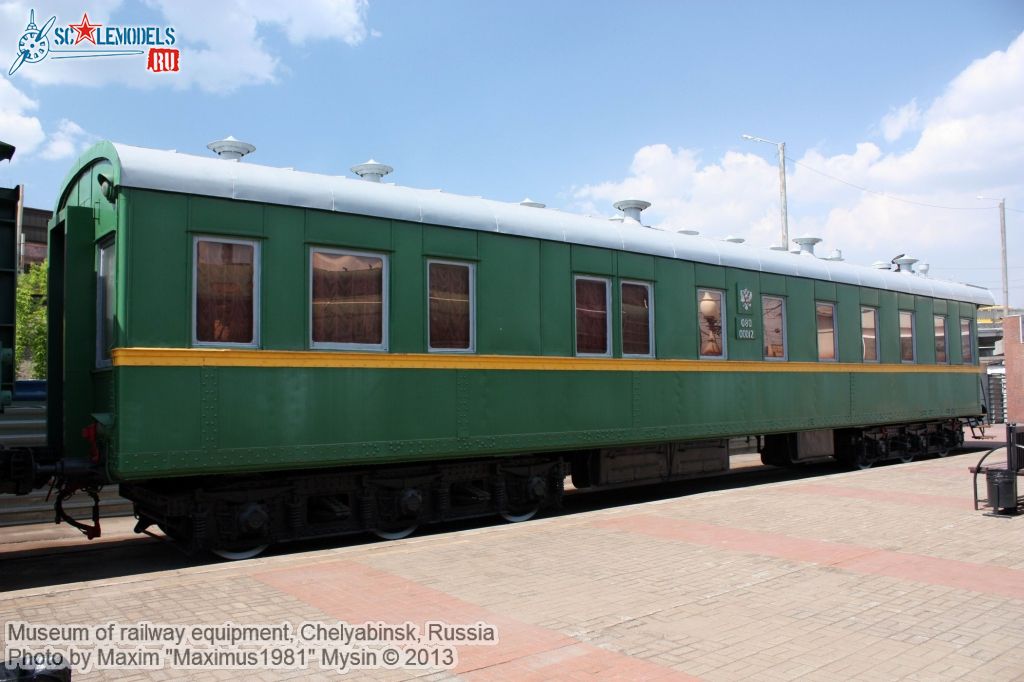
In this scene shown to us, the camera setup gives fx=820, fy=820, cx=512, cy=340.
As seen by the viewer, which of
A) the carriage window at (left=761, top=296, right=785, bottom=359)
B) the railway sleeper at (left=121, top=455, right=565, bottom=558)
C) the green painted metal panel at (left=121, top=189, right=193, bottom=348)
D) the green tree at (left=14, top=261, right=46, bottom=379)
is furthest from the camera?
the green tree at (left=14, top=261, right=46, bottom=379)

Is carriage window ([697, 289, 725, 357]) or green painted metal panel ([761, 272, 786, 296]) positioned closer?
carriage window ([697, 289, 725, 357])

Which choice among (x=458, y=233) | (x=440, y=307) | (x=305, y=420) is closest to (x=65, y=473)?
(x=305, y=420)

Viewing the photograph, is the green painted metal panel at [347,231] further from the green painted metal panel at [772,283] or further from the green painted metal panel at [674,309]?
the green painted metal panel at [772,283]

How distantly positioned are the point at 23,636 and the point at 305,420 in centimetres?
311

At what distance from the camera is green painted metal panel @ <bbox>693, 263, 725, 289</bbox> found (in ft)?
38.3

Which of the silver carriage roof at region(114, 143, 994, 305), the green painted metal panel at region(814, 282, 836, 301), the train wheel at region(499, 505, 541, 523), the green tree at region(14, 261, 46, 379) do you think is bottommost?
the train wheel at region(499, 505, 541, 523)

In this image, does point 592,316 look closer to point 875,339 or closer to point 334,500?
point 334,500

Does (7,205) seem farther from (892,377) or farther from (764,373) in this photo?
(892,377)

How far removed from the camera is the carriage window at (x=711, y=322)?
11695 mm

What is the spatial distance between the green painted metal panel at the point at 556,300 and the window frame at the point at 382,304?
211cm

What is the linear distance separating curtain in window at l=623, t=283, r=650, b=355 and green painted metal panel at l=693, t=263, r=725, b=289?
107 cm

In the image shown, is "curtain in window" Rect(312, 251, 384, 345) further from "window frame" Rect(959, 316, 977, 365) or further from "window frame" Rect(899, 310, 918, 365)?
"window frame" Rect(959, 316, 977, 365)

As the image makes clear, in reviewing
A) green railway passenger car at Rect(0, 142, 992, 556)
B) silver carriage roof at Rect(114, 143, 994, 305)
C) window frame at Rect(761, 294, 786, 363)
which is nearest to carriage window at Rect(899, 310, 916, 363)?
silver carriage roof at Rect(114, 143, 994, 305)

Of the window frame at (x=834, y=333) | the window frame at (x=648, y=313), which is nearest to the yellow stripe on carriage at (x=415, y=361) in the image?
the window frame at (x=648, y=313)
